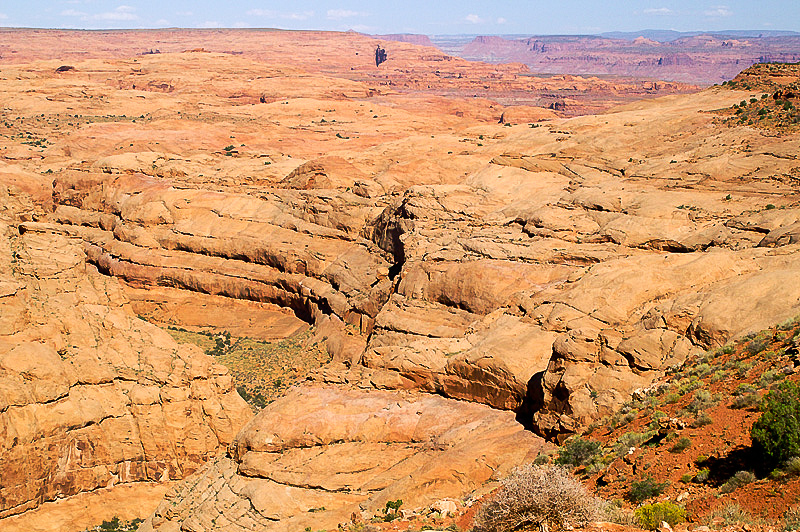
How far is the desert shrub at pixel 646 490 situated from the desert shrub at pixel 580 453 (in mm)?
2565

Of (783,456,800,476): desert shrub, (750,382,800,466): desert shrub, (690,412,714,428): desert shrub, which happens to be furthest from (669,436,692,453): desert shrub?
(783,456,800,476): desert shrub

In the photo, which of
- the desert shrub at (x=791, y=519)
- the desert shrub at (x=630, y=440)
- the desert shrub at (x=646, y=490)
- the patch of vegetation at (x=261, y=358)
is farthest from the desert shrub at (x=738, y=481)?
the patch of vegetation at (x=261, y=358)

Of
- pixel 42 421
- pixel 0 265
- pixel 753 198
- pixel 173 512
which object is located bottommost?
pixel 173 512

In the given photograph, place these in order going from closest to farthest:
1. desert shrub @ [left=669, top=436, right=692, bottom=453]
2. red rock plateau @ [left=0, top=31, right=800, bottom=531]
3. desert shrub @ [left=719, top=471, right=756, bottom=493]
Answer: desert shrub @ [left=719, top=471, right=756, bottom=493]
desert shrub @ [left=669, top=436, right=692, bottom=453]
red rock plateau @ [left=0, top=31, right=800, bottom=531]

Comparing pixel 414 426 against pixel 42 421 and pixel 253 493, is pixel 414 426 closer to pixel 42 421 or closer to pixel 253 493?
pixel 253 493

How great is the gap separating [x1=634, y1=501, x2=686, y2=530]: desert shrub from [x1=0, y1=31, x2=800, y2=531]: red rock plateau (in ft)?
23.2

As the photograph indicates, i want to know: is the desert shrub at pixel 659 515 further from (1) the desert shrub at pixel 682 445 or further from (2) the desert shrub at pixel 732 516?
(1) the desert shrub at pixel 682 445

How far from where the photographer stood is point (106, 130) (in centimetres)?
7675

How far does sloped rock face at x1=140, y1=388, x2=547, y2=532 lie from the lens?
60.2 feet

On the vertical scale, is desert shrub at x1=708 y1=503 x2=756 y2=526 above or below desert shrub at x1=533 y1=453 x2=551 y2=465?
above

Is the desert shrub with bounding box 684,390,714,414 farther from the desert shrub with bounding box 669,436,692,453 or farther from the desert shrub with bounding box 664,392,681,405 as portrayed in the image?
the desert shrub with bounding box 669,436,692,453

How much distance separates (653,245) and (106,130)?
6702cm

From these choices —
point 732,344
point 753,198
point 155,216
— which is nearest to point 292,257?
point 155,216

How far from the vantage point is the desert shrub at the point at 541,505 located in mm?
10602
